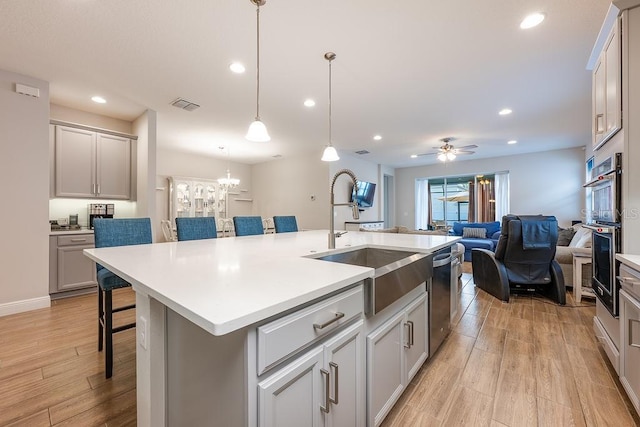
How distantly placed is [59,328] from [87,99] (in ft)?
9.59

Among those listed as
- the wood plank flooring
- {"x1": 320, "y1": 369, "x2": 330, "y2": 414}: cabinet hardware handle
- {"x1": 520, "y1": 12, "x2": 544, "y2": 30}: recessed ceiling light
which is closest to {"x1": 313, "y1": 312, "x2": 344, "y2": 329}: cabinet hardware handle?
{"x1": 320, "y1": 369, "x2": 330, "y2": 414}: cabinet hardware handle

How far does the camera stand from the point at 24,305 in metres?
3.02

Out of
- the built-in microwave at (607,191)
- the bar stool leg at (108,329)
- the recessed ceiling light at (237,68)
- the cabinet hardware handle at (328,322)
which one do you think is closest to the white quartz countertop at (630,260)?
the built-in microwave at (607,191)

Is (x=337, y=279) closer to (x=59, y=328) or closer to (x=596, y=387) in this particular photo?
(x=596, y=387)

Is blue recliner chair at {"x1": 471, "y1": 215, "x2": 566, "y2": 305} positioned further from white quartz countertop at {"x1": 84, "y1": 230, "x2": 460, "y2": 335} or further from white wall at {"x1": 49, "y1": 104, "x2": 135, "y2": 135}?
white wall at {"x1": 49, "y1": 104, "x2": 135, "y2": 135}

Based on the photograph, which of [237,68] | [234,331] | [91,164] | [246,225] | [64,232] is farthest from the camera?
[91,164]

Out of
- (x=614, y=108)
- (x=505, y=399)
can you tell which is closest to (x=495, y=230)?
(x=614, y=108)

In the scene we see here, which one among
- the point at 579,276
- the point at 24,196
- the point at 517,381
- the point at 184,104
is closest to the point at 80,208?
the point at 24,196

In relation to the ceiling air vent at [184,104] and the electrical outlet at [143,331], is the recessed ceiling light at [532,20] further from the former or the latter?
the ceiling air vent at [184,104]

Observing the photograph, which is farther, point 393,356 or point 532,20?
point 532,20

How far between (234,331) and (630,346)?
222 centimetres

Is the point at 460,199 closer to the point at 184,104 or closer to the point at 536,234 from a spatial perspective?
the point at 536,234

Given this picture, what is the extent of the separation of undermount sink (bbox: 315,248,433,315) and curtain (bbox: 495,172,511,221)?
6.90 meters

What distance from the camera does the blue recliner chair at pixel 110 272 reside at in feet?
5.83
